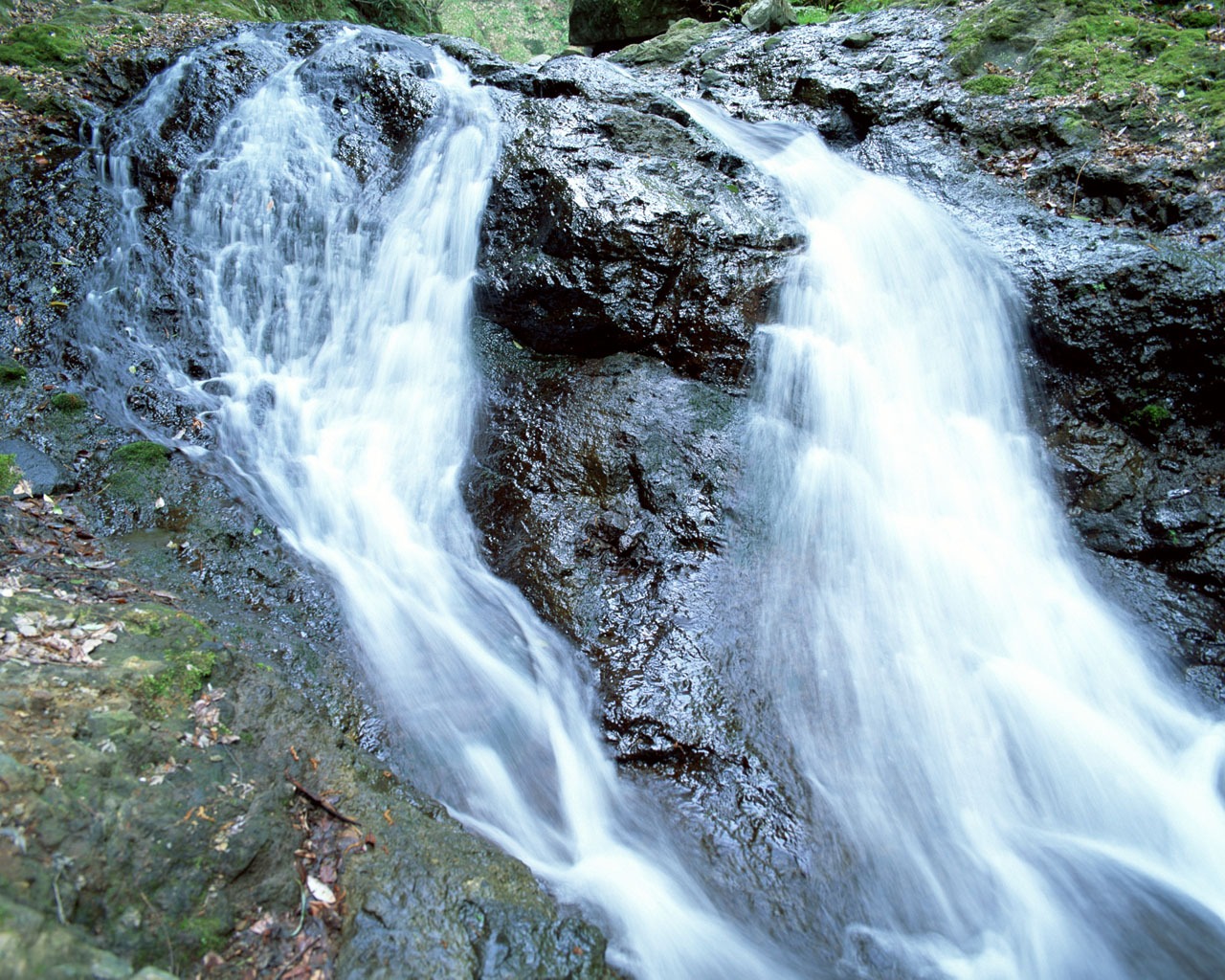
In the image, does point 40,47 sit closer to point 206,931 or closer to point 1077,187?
point 206,931

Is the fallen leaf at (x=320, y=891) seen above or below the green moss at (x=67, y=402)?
below

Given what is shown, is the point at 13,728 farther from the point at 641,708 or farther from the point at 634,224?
the point at 634,224

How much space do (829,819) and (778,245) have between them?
4446 millimetres

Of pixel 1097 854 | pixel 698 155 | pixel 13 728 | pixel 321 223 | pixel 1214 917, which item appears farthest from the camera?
pixel 321 223

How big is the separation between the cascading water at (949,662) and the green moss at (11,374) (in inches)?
224

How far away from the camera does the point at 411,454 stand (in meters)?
5.36

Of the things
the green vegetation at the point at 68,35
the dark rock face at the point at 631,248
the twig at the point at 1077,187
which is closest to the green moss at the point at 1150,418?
the twig at the point at 1077,187

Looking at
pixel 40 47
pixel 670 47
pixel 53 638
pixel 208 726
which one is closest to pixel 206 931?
pixel 208 726

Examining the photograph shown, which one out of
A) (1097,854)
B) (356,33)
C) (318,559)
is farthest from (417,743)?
(356,33)

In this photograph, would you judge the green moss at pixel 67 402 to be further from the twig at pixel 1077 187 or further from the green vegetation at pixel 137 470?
the twig at pixel 1077 187

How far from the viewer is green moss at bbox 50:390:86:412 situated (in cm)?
496

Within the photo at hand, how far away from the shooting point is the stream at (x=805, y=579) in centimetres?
319

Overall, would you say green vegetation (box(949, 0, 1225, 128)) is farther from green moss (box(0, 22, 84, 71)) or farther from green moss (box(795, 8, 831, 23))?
green moss (box(0, 22, 84, 71))

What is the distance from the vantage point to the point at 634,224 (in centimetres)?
541
